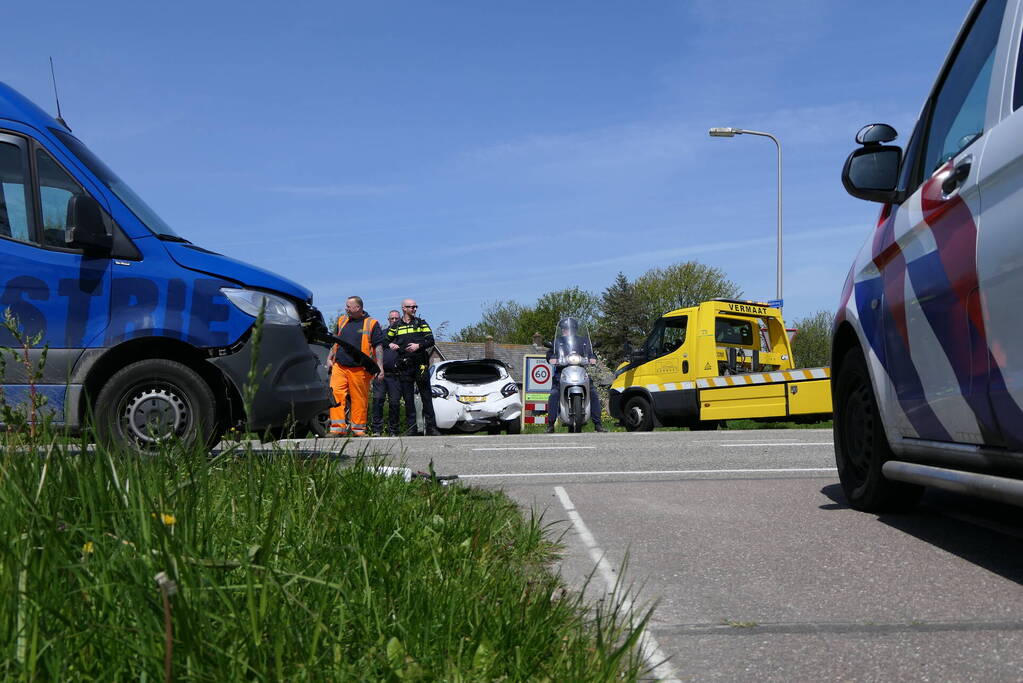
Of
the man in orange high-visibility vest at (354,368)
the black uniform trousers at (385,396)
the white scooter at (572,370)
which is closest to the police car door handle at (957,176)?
the man in orange high-visibility vest at (354,368)

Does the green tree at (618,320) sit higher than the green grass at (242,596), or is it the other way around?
the green tree at (618,320)

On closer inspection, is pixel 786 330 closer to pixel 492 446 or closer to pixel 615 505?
pixel 492 446

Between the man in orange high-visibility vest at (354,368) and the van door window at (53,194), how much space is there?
7.50 meters

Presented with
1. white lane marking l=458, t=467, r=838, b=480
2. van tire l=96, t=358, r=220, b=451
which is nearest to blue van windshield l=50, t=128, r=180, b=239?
van tire l=96, t=358, r=220, b=451

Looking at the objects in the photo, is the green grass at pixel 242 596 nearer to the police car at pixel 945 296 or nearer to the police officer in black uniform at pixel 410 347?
the police car at pixel 945 296

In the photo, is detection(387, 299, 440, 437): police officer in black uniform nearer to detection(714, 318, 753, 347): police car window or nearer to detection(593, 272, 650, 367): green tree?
detection(714, 318, 753, 347): police car window

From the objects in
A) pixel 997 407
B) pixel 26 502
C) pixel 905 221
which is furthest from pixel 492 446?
pixel 26 502

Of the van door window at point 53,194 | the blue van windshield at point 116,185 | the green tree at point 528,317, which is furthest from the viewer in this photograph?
the green tree at point 528,317

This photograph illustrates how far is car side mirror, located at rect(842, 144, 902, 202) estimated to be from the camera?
4.70 m

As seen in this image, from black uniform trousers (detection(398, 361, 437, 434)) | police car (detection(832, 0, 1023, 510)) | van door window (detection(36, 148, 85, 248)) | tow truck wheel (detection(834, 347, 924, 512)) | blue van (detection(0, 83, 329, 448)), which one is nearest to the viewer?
police car (detection(832, 0, 1023, 510))

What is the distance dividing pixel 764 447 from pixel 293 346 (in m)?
5.07

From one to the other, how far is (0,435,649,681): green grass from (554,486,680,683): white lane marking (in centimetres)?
13

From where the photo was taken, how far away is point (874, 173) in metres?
4.72

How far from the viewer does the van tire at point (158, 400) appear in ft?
20.4
